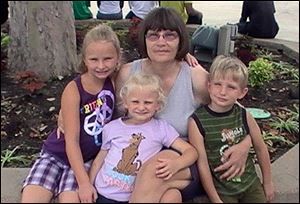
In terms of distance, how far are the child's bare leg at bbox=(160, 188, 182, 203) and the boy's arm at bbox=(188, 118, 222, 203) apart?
0.16 meters

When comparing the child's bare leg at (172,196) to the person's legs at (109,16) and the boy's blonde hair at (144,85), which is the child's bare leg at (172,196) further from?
the person's legs at (109,16)

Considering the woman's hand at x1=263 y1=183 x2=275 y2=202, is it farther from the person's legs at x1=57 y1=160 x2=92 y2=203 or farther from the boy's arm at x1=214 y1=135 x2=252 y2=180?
the person's legs at x1=57 y1=160 x2=92 y2=203

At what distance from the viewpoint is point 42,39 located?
180 inches

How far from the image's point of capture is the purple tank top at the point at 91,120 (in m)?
2.98

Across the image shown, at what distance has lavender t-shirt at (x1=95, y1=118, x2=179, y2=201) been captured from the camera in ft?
9.15

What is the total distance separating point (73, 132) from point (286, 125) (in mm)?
1746

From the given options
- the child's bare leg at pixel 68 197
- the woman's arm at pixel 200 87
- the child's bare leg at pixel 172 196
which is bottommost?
the child's bare leg at pixel 68 197

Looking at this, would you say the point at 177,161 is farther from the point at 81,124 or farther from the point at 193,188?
the point at 81,124

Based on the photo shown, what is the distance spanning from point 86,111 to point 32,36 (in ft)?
5.94

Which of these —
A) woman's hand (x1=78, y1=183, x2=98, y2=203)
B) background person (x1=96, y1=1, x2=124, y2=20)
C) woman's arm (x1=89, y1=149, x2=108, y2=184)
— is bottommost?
background person (x1=96, y1=1, x2=124, y2=20)

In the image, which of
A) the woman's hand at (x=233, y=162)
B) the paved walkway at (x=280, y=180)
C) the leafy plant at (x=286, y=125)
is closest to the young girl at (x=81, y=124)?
the paved walkway at (x=280, y=180)

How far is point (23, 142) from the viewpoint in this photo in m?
3.84

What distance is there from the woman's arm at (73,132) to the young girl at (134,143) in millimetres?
68

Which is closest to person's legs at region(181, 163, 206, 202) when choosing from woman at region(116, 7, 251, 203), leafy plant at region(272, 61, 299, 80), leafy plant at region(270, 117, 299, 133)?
woman at region(116, 7, 251, 203)
